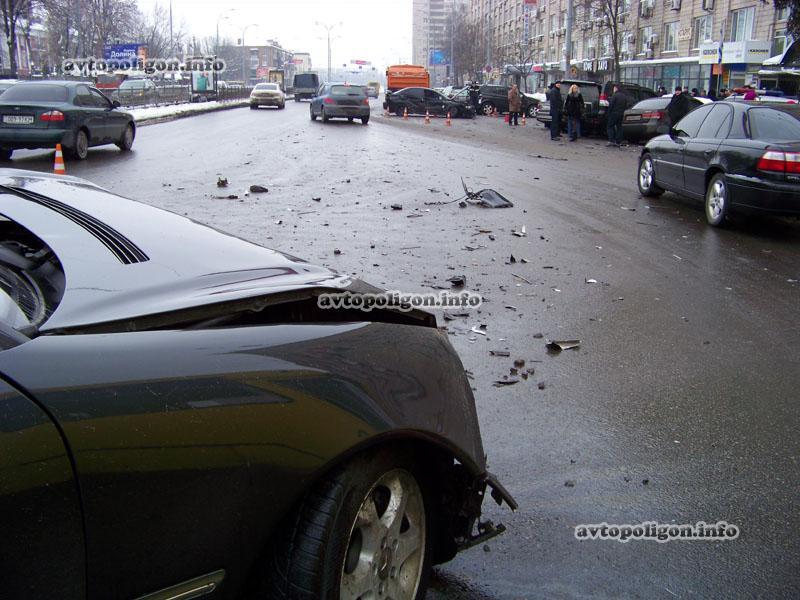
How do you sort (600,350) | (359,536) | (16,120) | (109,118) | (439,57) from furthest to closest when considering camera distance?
(439,57)
(109,118)
(16,120)
(600,350)
(359,536)

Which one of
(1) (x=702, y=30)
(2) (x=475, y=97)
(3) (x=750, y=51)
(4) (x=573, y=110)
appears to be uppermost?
(1) (x=702, y=30)

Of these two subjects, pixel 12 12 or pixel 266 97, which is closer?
pixel 12 12

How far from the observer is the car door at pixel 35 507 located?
150cm

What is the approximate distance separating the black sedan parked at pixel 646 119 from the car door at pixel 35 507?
24592 millimetres

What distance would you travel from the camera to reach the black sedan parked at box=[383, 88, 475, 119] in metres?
40.3

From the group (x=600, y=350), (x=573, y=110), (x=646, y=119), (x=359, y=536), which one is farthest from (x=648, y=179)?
(x=646, y=119)

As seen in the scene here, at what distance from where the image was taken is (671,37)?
5141cm

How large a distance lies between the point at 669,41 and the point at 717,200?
155 feet

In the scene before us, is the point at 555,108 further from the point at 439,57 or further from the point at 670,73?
the point at 439,57

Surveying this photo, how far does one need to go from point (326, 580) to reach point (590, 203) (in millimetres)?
10916

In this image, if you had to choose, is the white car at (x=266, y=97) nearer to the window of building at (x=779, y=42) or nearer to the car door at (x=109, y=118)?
the window of building at (x=779, y=42)

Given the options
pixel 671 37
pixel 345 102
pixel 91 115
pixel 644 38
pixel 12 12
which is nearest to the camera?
pixel 91 115

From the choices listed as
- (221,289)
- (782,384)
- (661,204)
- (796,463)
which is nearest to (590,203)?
(661,204)

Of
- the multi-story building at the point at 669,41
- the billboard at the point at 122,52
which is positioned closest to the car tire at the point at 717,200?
the multi-story building at the point at 669,41
